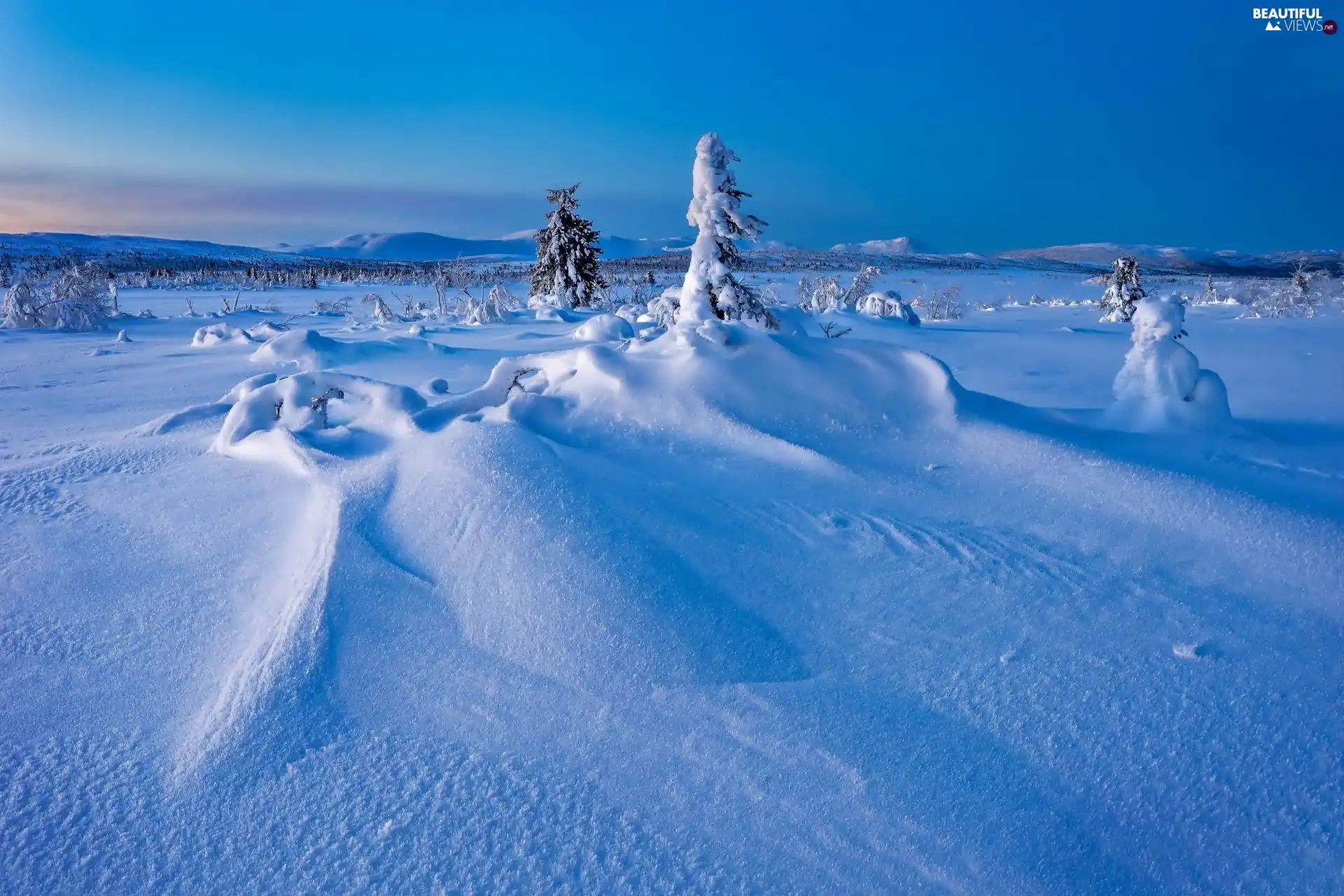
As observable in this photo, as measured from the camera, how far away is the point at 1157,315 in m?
4.21

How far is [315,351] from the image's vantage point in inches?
275

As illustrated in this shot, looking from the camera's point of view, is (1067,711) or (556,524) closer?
(1067,711)

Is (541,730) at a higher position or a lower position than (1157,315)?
lower

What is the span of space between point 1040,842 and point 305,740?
4.95 feet

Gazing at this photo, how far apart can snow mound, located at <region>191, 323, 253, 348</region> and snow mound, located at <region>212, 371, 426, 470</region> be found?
18.7 feet

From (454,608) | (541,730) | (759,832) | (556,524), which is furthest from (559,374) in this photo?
(759,832)

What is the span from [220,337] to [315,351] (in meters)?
2.73

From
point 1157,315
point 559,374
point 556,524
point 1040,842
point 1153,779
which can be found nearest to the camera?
point 1040,842

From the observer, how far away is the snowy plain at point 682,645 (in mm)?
1414

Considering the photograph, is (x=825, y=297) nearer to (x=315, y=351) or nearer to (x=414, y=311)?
(x=414, y=311)

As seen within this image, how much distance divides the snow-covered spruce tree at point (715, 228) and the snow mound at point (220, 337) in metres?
5.92

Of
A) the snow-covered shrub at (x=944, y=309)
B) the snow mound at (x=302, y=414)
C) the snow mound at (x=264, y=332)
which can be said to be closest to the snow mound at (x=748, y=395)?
the snow mound at (x=302, y=414)

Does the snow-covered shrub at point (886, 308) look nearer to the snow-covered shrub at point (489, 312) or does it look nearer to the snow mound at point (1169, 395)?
the snow-covered shrub at point (489, 312)

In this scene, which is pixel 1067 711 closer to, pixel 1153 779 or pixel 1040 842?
pixel 1153 779
